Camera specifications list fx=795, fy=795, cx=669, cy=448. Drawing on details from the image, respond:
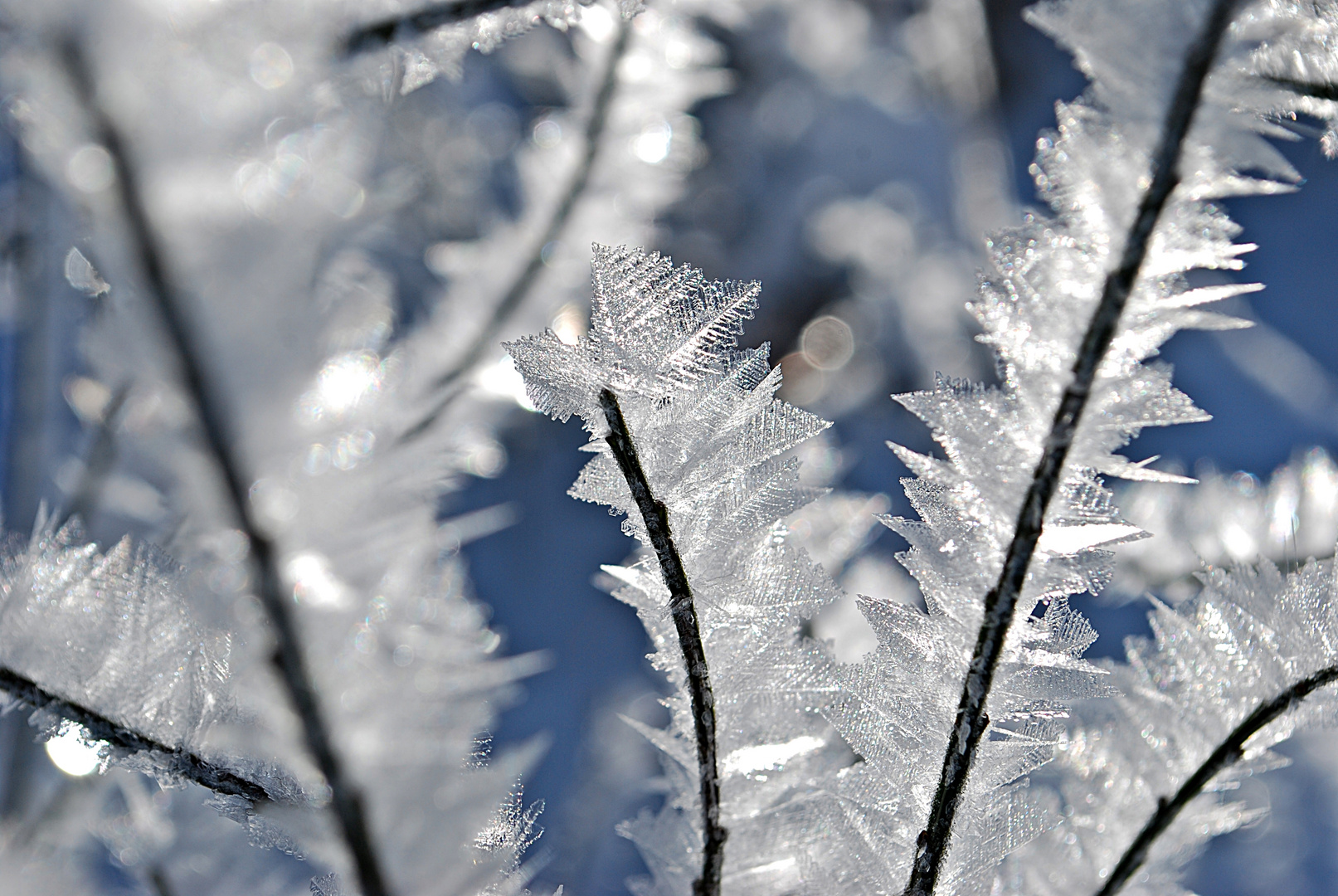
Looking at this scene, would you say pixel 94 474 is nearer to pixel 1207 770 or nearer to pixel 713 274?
pixel 1207 770

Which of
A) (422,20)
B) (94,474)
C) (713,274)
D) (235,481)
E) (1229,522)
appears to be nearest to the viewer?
(235,481)

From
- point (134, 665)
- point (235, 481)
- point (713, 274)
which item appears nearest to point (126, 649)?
point (134, 665)

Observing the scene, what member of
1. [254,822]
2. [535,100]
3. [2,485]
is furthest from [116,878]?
[535,100]

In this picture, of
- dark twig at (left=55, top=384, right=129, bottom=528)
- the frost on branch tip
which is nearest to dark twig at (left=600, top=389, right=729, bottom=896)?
the frost on branch tip

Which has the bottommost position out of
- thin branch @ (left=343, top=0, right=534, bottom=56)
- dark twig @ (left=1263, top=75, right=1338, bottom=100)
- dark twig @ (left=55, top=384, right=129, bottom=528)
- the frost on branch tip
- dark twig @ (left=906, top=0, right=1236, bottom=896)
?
dark twig @ (left=906, top=0, right=1236, bottom=896)

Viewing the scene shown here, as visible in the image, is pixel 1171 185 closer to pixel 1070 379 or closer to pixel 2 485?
pixel 1070 379

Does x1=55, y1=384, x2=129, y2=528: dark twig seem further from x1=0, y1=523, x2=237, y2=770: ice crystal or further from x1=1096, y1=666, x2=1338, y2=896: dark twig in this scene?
x1=1096, y1=666, x2=1338, y2=896: dark twig
